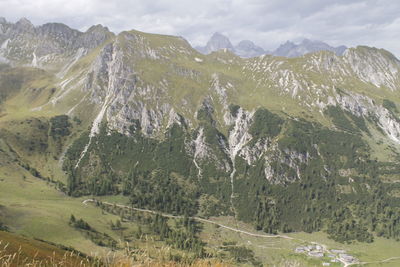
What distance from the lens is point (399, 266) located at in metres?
199

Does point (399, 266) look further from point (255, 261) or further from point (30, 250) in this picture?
point (30, 250)

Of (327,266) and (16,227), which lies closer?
(16,227)

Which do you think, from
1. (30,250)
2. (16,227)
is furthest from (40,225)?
(30,250)

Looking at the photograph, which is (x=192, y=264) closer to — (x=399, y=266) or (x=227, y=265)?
(x=227, y=265)

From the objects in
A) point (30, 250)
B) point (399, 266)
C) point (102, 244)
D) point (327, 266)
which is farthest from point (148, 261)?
point (399, 266)

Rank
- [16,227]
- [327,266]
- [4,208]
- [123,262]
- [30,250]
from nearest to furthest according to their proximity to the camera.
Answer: [123,262], [30,250], [16,227], [4,208], [327,266]

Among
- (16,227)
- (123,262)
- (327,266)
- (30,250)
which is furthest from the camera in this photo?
(327,266)

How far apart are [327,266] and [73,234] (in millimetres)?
151290

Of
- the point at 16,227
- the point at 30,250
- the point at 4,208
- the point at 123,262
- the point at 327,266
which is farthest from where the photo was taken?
the point at 327,266

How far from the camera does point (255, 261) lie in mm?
193125

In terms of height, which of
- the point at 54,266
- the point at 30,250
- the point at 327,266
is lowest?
the point at 327,266

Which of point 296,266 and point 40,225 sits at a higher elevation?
point 296,266

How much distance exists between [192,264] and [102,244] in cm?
18095

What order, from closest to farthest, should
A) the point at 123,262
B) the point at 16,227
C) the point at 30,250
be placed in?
the point at 123,262 → the point at 30,250 → the point at 16,227
